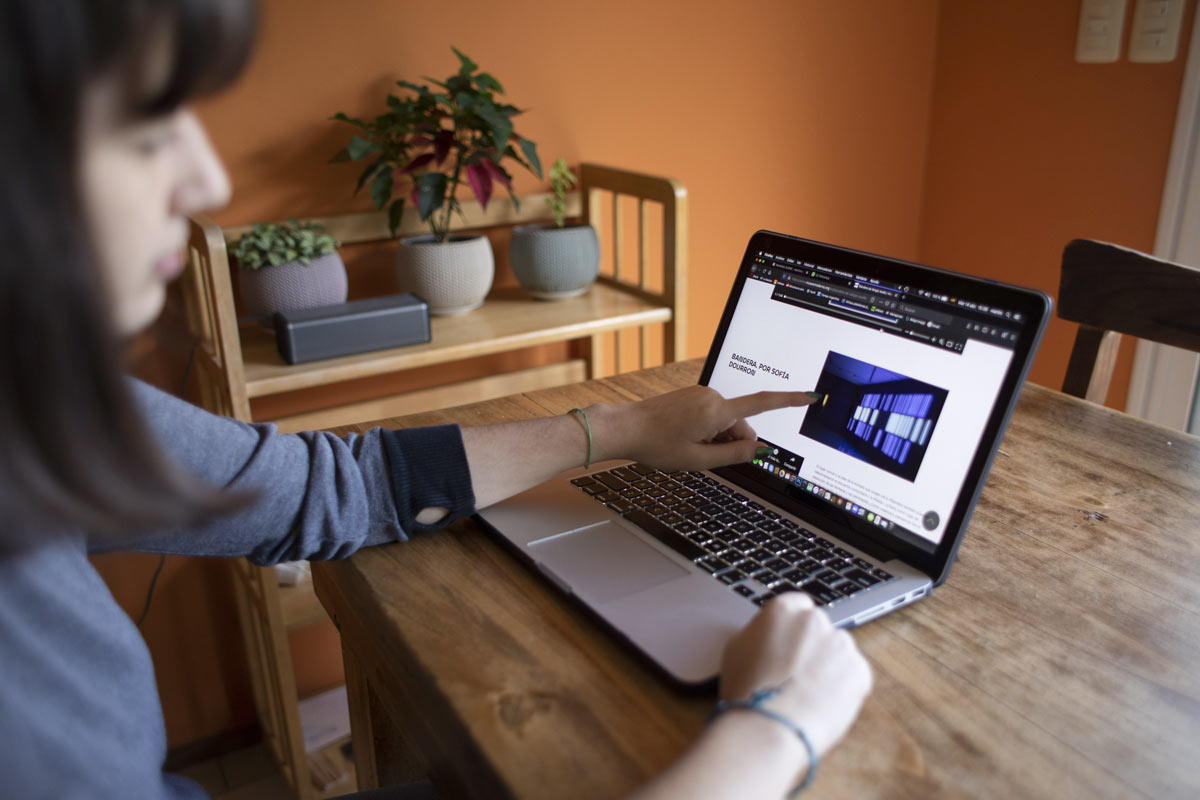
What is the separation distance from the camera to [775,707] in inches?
22.6

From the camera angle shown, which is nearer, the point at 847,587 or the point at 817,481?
the point at 847,587

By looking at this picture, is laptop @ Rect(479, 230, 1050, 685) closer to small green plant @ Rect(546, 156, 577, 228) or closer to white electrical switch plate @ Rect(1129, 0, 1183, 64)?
small green plant @ Rect(546, 156, 577, 228)

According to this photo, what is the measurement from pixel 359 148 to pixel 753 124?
1082mm

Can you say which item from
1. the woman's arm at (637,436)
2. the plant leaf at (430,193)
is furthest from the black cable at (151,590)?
the woman's arm at (637,436)

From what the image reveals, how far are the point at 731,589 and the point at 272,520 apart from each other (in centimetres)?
41

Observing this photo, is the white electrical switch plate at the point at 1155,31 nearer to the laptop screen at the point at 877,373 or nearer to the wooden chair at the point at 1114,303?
the wooden chair at the point at 1114,303

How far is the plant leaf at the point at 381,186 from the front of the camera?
1682 mm

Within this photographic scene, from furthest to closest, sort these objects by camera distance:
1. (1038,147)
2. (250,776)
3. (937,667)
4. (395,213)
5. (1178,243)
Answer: (1038,147), (1178,243), (250,776), (395,213), (937,667)

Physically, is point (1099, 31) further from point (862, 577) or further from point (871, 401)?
point (862, 577)

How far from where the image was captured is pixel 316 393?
187 centimetres

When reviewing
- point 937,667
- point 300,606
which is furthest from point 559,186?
point 937,667

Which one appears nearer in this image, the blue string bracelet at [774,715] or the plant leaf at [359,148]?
the blue string bracelet at [774,715]

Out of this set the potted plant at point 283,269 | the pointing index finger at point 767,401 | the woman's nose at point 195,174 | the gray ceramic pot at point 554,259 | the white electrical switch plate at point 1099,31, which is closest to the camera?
the woman's nose at point 195,174

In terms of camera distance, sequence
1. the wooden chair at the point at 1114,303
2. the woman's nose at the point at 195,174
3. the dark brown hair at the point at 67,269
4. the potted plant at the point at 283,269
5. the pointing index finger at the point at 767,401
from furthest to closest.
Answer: the potted plant at the point at 283,269
the wooden chair at the point at 1114,303
the pointing index finger at the point at 767,401
the woman's nose at the point at 195,174
the dark brown hair at the point at 67,269
